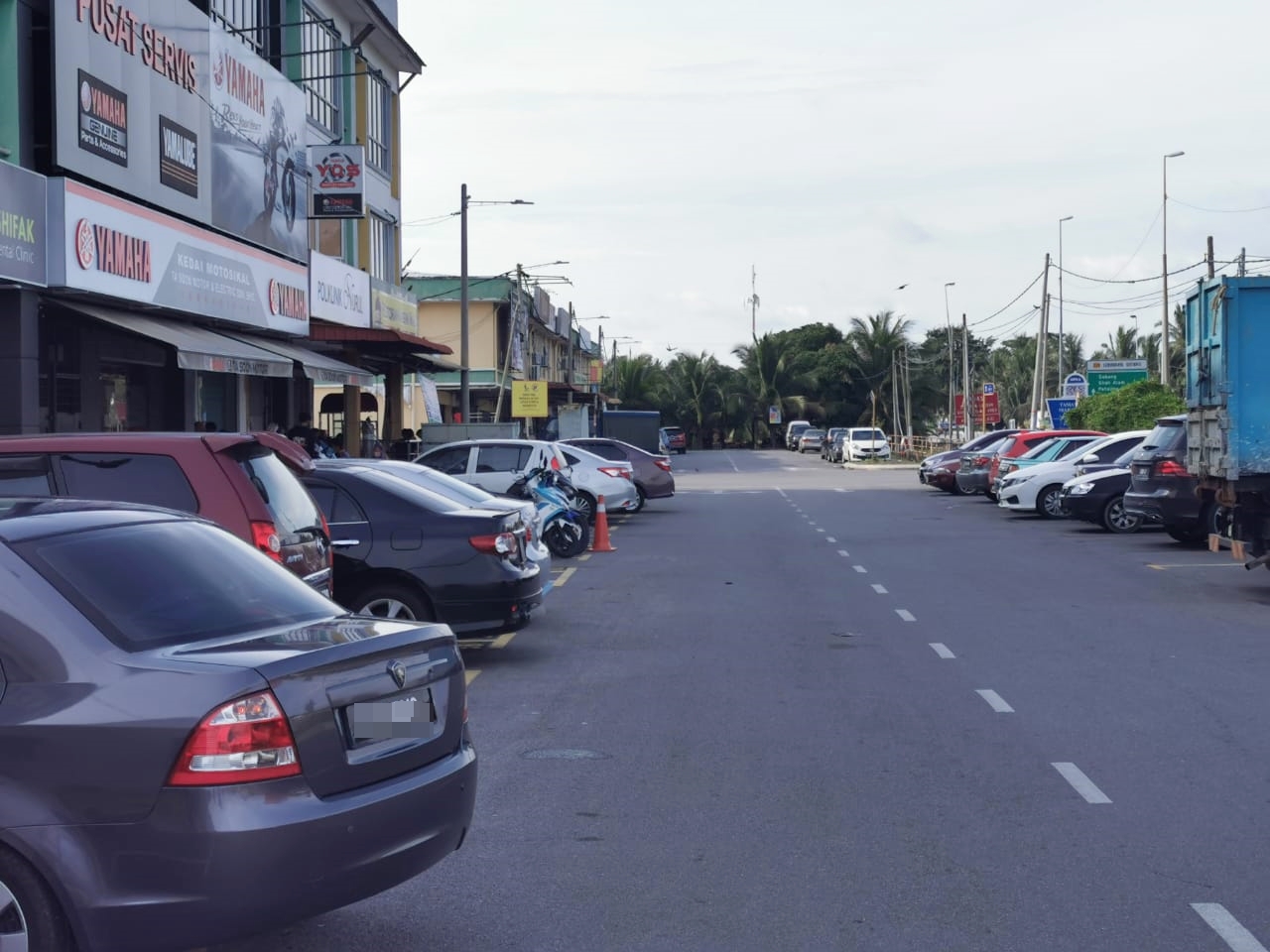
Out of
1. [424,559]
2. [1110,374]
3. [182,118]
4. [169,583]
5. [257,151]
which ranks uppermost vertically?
[257,151]

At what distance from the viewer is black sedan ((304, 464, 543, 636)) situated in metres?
11.1

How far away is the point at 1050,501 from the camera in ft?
91.8

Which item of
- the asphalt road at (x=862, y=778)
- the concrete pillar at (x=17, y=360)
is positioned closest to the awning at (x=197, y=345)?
the concrete pillar at (x=17, y=360)

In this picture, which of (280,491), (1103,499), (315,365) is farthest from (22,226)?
(1103,499)

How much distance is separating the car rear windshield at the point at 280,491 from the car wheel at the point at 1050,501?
21071 millimetres

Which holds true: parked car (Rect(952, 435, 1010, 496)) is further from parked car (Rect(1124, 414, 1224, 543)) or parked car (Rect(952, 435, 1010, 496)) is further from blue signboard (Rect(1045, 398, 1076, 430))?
blue signboard (Rect(1045, 398, 1076, 430))

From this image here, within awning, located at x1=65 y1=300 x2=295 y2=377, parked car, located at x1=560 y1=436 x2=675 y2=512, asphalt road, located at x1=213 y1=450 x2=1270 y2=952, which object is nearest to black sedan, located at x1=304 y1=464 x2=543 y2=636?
asphalt road, located at x1=213 y1=450 x2=1270 y2=952

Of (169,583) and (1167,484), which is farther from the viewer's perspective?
(1167,484)

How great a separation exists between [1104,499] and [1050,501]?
3802mm

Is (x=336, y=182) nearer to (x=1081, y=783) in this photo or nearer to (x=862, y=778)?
(x=862, y=778)

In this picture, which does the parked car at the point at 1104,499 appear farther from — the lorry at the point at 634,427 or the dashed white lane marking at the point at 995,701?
the lorry at the point at 634,427

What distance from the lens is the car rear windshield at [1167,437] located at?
1931 cm

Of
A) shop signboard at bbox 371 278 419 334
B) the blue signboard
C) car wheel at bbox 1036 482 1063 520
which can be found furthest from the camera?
the blue signboard

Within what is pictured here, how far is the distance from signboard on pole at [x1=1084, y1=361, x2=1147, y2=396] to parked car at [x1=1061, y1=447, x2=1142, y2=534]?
22997 millimetres
